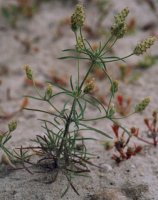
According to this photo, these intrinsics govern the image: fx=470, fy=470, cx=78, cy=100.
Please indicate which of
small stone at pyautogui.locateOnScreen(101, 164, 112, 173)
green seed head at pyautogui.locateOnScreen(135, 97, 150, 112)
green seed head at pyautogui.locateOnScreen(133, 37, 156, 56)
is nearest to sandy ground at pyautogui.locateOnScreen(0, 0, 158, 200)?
small stone at pyautogui.locateOnScreen(101, 164, 112, 173)

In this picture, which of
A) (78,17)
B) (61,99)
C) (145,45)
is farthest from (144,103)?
(61,99)

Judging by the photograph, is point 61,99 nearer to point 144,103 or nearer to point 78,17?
point 144,103

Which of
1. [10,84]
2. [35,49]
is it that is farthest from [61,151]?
[35,49]

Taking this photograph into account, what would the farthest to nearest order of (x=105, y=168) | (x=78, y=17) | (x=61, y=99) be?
(x=61, y=99) → (x=105, y=168) → (x=78, y=17)

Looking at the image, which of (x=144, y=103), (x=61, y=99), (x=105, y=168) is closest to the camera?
(x=144, y=103)

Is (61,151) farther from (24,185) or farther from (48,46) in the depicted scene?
(48,46)

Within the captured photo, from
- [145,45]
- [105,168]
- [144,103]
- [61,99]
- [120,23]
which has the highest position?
[61,99]

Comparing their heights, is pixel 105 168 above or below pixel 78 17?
below

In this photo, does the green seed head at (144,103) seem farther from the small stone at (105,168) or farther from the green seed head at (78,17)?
the green seed head at (78,17)

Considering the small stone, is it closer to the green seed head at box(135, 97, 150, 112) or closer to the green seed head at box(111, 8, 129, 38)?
the green seed head at box(135, 97, 150, 112)
